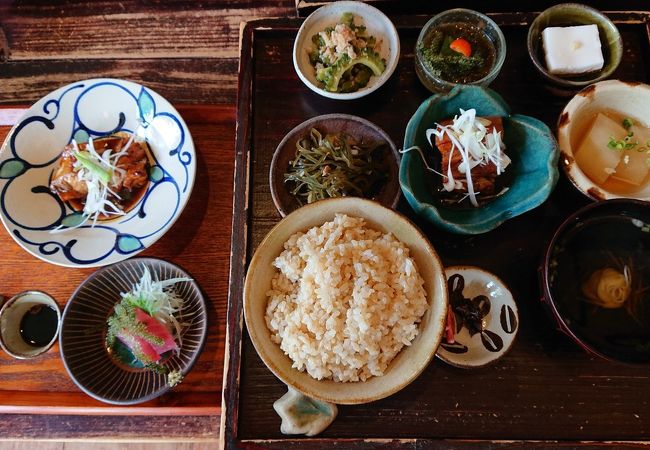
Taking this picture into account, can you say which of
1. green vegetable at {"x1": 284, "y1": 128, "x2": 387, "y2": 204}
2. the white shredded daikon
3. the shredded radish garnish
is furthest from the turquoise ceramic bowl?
the shredded radish garnish

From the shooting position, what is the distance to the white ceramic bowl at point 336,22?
206cm

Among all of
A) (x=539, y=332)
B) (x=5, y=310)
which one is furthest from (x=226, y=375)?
(x=539, y=332)

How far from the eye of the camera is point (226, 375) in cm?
179

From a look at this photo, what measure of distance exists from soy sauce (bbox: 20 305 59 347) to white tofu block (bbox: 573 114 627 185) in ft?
7.44

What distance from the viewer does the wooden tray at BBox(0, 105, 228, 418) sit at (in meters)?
2.02

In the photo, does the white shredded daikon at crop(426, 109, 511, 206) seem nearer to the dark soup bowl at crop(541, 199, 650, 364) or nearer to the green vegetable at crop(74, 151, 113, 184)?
the dark soup bowl at crop(541, 199, 650, 364)

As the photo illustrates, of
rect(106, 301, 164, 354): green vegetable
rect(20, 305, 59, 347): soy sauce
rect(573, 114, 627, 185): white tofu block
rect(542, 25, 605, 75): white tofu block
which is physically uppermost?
rect(542, 25, 605, 75): white tofu block

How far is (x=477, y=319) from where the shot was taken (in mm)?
1777

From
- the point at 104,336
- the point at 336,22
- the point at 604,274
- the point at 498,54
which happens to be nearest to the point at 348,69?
the point at 336,22

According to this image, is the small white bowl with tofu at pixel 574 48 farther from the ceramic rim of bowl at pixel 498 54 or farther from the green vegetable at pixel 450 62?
the green vegetable at pixel 450 62

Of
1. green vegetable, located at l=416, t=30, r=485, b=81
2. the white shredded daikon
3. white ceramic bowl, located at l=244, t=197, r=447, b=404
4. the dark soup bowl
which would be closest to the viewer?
white ceramic bowl, located at l=244, t=197, r=447, b=404

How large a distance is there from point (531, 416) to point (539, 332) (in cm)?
30

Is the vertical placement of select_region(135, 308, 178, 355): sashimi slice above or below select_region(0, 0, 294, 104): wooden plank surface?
below

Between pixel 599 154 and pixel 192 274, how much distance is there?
173cm
